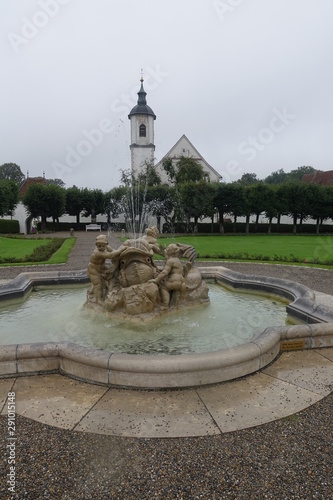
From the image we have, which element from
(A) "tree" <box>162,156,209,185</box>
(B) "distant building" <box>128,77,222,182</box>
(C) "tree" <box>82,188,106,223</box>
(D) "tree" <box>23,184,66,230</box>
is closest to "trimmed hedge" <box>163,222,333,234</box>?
(A) "tree" <box>162,156,209,185</box>

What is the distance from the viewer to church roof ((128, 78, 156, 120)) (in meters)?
72.5

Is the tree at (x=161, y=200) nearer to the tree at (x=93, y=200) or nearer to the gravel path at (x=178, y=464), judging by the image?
the tree at (x=93, y=200)

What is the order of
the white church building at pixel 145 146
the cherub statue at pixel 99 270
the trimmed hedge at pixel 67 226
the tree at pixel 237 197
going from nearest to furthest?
the cherub statue at pixel 99 270
the tree at pixel 237 197
the trimmed hedge at pixel 67 226
the white church building at pixel 145 146

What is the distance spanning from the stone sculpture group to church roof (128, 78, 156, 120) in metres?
69.3

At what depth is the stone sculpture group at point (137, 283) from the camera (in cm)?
870

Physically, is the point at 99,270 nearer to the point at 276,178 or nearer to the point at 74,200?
the point at 74,200

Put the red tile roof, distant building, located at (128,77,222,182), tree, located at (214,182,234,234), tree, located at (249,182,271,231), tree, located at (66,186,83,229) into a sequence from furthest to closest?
the red tile roof → distant building, located at (128,77,222,182) → tree, located at (66,186,83,229) → tree, located at (249,182,271,231) → tree, located at (214,182,234,234)

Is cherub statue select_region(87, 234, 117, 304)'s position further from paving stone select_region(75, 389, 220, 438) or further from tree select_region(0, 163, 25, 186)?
tree select_region(0, 163, 25, 186)

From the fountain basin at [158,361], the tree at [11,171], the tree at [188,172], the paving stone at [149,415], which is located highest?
the tree at [11,171]

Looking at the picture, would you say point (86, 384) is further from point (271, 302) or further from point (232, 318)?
point (271, 302)

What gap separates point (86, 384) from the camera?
18.0ft

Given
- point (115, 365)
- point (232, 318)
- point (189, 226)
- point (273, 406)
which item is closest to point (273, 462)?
point (273, 406)

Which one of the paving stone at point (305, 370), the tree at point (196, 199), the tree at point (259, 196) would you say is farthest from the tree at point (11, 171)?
the paving stone at point (305, 370)

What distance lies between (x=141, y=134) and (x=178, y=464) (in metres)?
74.6
